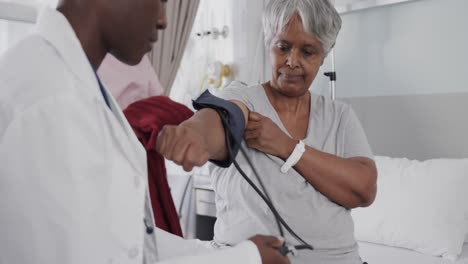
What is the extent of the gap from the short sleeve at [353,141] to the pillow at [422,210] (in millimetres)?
942

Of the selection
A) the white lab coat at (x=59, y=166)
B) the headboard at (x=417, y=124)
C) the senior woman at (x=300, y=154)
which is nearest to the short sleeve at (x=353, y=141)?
the senior woman at (x=300, y=154)

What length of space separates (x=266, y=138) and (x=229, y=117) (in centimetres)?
14

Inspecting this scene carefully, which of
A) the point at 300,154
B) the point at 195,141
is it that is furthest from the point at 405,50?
the point at 195,141

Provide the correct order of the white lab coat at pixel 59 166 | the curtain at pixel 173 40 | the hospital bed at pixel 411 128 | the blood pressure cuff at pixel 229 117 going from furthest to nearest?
the curtain at pixel 173 40
the hospital bed at pixel 411 128
the blood pressure cuff at pixel 229 117
the white lab coat at pixel 59 166

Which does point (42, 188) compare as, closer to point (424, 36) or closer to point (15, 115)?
point (15, 115)

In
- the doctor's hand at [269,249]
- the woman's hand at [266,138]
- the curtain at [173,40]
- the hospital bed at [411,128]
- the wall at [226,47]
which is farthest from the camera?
the wall at [226,47]


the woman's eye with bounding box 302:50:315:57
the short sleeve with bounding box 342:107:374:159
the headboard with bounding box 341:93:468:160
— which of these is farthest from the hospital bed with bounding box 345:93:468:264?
the woman's eye with bounding box 302:50:315:57

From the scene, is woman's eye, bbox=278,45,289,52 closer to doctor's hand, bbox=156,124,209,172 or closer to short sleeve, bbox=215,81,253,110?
short sleeve, bbox=215,81,253,110

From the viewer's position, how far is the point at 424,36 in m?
2.65

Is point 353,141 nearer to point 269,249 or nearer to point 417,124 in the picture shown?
point 269,249

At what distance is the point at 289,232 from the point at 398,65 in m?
1.79

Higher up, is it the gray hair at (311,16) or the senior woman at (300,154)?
the gray hair at (311,16)

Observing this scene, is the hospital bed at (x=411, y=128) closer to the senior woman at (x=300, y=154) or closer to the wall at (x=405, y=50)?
the wall at (x=405, y=50)

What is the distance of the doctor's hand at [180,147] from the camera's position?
96 cm
